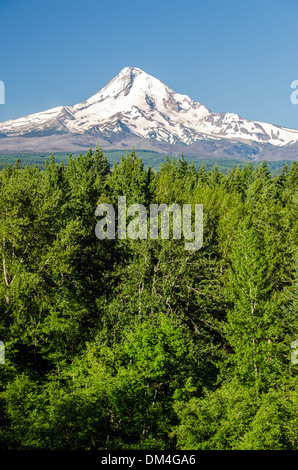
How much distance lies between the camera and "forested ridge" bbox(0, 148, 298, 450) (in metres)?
15.8

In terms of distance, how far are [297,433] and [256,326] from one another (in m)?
7.13

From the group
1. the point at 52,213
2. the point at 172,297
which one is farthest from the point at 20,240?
the point at 172,297

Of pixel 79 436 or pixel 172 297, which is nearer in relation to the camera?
pixel 79 436

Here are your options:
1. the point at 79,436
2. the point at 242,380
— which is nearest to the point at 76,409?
the point at 79,436

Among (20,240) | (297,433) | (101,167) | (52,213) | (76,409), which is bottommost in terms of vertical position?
(297,433)

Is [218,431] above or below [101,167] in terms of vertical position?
below

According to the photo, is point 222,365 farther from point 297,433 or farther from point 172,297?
point 297,433

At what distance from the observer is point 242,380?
72.2 ft

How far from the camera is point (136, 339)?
64.8 feet

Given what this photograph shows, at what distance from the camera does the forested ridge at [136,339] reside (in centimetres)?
1577

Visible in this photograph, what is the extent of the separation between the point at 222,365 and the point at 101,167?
1990 inches
